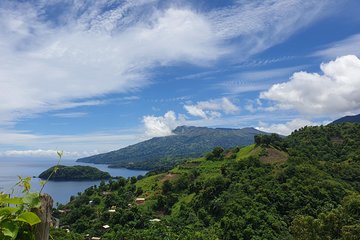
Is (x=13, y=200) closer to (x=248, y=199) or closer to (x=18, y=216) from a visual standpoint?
(x=18, y=216)

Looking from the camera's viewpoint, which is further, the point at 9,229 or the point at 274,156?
the point at 274,156

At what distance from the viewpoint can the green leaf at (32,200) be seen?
1.63 m

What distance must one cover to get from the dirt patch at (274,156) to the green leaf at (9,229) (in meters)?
59.5

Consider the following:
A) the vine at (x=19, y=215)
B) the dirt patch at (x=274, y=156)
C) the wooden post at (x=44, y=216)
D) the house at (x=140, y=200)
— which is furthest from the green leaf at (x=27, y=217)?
the house at (x=140, y=200)

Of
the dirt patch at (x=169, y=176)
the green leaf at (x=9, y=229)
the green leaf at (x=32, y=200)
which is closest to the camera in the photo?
the green leaf at (x=9, y=229)

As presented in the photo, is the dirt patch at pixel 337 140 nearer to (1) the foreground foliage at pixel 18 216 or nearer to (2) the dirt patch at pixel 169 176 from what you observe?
(2) the dirt patch at pixel 169 176

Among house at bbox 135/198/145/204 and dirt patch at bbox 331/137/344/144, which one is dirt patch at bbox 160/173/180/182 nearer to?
house at bbox 135/198/145/204

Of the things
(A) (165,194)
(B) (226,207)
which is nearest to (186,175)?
(A) (165,194)

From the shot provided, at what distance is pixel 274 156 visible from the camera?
202 ft

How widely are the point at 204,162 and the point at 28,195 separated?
73159mm

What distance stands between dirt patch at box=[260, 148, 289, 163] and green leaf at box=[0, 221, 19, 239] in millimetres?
59526

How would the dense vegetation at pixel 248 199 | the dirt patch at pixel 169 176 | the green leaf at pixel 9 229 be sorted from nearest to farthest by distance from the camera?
the green leaf at pixel 9 229, the dense vegetation at pixel 248 199, the dirt patch at pixel 169 176

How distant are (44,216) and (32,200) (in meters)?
0.16

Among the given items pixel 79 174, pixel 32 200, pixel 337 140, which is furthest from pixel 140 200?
pixel 79 174
